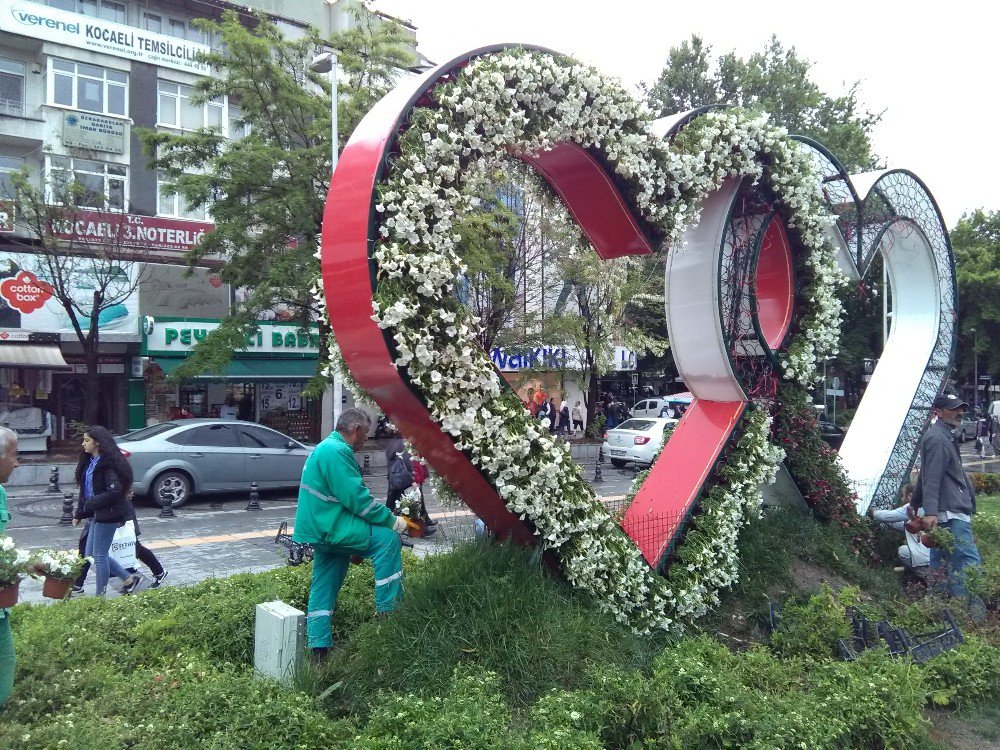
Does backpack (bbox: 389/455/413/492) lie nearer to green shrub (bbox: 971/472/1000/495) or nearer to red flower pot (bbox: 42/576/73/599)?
red flower pot (bbox: 42/576/73/599)

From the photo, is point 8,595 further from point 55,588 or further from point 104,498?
point 104,498

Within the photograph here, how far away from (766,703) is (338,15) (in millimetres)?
28856

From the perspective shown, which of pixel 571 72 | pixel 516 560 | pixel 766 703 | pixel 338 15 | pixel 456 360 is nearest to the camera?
pixel 766 703

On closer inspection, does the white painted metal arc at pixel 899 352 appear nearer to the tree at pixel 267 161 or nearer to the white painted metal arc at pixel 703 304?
the white painted metal arc at pixel 703 304

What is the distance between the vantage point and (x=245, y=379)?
76.3 ft

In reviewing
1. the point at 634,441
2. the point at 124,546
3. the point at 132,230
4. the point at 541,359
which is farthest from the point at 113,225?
the point at 124,546

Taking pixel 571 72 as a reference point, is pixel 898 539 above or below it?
below

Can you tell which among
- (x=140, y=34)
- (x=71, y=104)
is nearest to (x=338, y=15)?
(x=140, y=34)

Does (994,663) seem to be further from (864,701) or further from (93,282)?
(93,282)

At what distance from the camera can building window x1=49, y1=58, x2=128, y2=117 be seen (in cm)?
2234

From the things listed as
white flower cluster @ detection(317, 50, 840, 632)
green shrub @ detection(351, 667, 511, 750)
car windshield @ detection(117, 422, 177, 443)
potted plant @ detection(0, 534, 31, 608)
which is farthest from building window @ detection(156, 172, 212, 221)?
green shrub @ detection(351, 667, 511, 750)

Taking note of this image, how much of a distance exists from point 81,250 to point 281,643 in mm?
17817

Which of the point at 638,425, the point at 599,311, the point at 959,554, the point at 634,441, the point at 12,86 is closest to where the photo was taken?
the point at 959,554

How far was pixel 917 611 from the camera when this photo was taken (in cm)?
643
